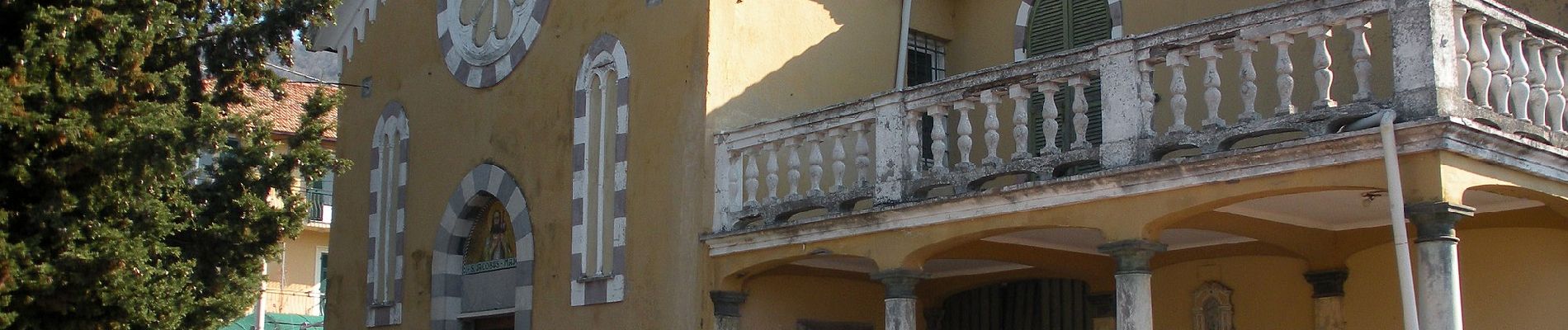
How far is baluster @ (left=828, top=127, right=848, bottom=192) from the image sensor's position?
11.4 m

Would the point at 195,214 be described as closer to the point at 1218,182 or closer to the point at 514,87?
the point at 514,87

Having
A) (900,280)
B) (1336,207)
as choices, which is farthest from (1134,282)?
(900,280)

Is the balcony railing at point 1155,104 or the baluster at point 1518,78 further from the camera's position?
the baluster at point 1518,78

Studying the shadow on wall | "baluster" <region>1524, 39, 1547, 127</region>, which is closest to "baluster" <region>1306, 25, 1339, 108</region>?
"baluster" <region>1524, 39, 1547, 127</region>

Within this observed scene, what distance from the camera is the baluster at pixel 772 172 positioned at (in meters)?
11.8

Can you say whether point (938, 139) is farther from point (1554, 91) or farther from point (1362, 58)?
point (1554, 91)

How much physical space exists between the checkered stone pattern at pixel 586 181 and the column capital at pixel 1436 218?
646 cm

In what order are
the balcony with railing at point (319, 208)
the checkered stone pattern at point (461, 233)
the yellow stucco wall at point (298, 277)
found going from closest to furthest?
1. the checkered stone pattern at point (461, 233)
2. the yellow stucco wall at point (298, 277)
3. the balcony with railing at point (319, 208)

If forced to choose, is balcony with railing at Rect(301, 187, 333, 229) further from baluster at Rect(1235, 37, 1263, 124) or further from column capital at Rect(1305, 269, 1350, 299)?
baluster at Rect(1235, 37, 1263, 124)

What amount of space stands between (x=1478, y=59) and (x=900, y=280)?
12.9ft

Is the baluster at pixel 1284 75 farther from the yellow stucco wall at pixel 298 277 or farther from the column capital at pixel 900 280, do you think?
the yellow stucco wall at pixel 298 277

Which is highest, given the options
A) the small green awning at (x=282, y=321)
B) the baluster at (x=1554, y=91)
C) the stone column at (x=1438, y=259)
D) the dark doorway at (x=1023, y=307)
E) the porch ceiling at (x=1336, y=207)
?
the small green awning at (x=282, y=321)

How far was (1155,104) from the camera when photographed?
10.4 metres

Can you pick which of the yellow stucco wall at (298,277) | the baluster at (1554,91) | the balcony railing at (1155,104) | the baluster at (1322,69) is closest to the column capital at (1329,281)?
the balcony railing at (1155,104)
